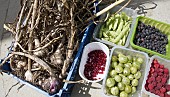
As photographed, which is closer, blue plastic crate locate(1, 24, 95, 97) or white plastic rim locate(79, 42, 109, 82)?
blue plastic crate locate(1, 24, 95, 97)

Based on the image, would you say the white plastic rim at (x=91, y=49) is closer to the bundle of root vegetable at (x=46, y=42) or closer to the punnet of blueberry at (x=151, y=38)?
the bundle of root vegetable at (x=46, y=42)

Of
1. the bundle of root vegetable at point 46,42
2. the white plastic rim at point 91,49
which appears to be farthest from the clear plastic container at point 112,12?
the bundle of root vegetable at point 46,42

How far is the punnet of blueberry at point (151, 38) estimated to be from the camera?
1854 millimetres

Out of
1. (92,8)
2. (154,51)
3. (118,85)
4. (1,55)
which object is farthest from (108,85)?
(1,55)

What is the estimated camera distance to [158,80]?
1.74 m

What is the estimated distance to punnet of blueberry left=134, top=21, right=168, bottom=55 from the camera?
1.85m

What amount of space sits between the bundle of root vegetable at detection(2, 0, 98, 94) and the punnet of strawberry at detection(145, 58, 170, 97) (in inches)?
19.9

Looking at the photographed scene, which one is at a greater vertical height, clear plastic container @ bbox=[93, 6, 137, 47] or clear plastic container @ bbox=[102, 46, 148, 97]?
clear plastic container @ bbox=[93, 6, 137, 47]

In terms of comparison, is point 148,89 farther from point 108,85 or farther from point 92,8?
point 92,8

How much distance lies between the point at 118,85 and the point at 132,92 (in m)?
0.10

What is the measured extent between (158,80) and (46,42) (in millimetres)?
743

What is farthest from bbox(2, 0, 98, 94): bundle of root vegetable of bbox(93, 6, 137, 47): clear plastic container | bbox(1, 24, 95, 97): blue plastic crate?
bbox(93, 6, 137, 47): clear plastic container

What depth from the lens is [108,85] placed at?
1746 mm

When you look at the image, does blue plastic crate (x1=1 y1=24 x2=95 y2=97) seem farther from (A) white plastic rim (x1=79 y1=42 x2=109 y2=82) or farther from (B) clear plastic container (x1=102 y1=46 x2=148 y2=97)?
(B) clear plastic container (x1=102 y1=46 x2=148 y2=97)
